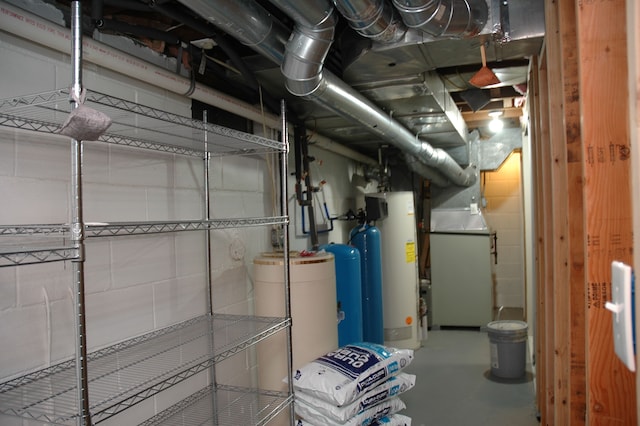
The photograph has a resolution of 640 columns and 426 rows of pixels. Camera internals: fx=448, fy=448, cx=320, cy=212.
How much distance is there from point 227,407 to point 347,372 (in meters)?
0.69

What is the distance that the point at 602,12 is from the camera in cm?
126

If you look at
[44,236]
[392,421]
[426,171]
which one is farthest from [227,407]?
[426,171]

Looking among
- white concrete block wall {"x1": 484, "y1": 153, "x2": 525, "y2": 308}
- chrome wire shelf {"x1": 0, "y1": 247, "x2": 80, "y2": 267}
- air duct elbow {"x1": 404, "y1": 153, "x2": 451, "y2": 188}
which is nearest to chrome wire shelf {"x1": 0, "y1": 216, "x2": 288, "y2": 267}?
chrome wire shelf {"x1": 0, "y1": 247, "x2": 80, "y2": 267}

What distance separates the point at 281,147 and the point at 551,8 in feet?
4.41

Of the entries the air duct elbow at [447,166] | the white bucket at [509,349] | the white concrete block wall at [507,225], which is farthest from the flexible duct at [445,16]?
the white concrete block wall at [507,225]

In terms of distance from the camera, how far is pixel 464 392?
3.54 m

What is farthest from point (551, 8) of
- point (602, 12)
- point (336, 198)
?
point (336, 198)

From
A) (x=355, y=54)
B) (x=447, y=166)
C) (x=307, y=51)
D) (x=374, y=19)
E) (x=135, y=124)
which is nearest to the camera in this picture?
(x=374, y=19)

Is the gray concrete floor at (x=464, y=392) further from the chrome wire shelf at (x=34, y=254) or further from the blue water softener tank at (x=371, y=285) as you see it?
the chrome wire shelf at (x=34, y=254)

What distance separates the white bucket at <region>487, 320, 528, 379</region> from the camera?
3.73m

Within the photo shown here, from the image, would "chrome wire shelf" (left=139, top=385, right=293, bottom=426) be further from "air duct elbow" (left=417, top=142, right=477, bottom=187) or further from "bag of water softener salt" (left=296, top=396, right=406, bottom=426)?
"air duct elbow" (left=417, top=142, right=477, bottom=187)

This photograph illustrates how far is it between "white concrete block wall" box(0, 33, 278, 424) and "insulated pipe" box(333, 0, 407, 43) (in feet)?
3.21

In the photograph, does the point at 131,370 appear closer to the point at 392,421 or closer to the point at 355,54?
the point at 392,421

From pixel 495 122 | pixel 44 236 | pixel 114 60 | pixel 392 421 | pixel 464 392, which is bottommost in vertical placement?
pixel 464 392
